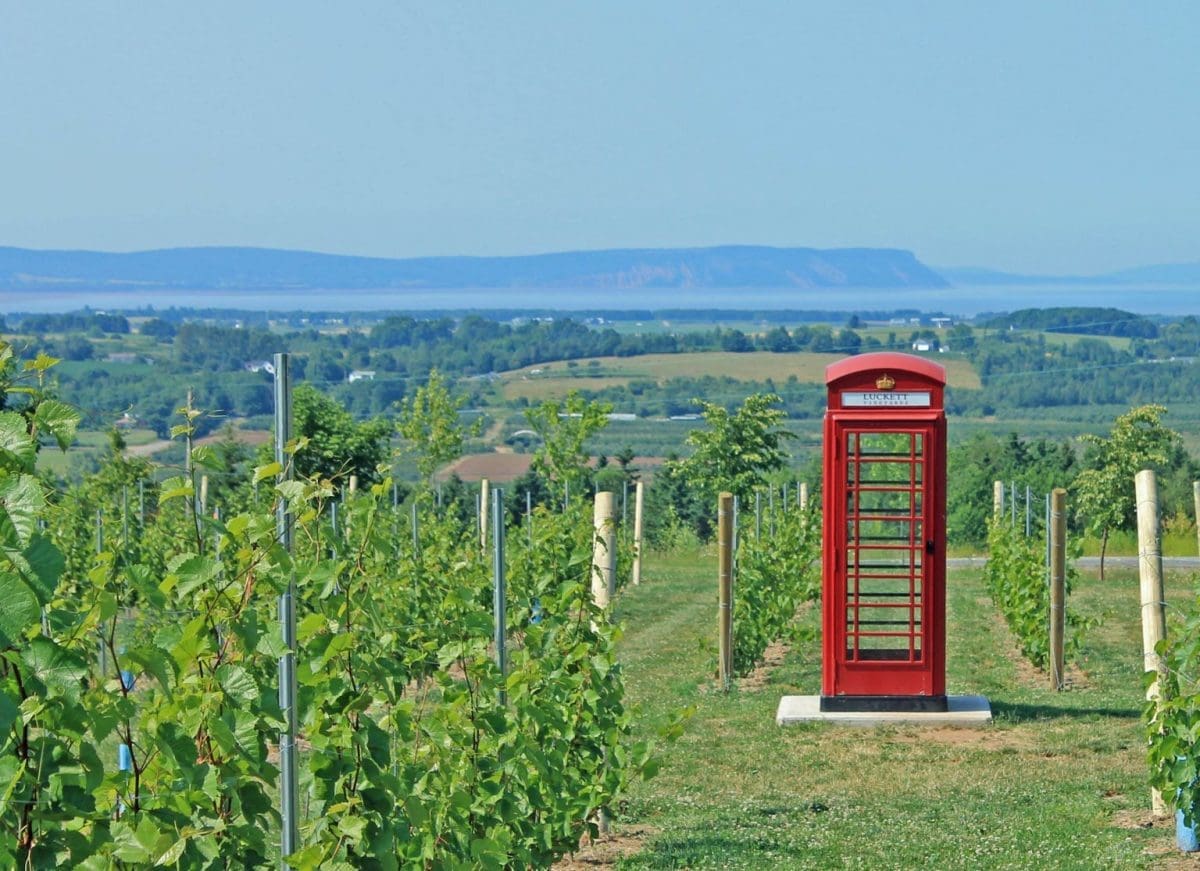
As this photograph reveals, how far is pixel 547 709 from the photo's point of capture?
676 cm

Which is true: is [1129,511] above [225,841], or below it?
below

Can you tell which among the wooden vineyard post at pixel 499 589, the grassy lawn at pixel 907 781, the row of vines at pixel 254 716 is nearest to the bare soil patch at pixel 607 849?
the grassy lawn at pixel 907 781

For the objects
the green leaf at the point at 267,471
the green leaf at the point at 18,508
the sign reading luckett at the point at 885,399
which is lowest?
the sign reading luckett at the point at 885,399

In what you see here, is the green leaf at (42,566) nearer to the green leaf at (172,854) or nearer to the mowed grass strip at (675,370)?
the green leaf at (172,854)

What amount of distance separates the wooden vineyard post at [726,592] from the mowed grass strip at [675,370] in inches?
2777

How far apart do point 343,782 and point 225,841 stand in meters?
0.71

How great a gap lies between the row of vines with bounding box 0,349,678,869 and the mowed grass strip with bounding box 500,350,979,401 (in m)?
77.0

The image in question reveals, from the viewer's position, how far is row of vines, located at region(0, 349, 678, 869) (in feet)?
10.9

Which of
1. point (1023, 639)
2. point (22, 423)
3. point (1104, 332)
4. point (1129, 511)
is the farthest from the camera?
point (1104, 332)

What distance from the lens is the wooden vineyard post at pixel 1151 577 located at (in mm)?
8383

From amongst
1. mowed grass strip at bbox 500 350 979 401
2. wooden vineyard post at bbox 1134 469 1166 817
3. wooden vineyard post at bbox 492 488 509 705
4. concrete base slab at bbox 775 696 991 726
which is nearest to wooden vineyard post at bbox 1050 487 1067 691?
concrete base slab at bbox 775 696 991 726

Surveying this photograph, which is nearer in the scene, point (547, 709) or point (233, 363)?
point (547, 709)

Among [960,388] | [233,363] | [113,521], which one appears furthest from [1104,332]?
[113,521]

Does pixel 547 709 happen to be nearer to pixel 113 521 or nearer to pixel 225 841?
pixel 225 841
